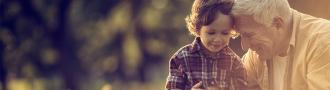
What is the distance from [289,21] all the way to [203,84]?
1.48 feet

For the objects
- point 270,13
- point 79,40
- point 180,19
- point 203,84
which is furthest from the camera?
point 79,40

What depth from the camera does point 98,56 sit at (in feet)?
19.3

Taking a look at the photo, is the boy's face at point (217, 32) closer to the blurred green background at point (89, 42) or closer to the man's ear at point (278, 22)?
the man's ear at point (278, 22)

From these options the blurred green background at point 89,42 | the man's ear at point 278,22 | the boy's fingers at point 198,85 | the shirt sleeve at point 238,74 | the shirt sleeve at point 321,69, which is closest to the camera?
the shirt sleeve at point 321,69

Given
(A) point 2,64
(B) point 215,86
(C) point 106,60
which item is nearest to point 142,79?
(C) point 106,60

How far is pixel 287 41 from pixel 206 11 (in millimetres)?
360

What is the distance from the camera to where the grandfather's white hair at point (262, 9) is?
9.46 feet

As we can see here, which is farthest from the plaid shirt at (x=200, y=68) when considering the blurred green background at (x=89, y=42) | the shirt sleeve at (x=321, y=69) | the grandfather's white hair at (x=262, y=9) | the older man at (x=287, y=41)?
the blurred green background at (x=89, y=42)

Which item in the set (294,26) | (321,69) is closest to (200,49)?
(294,26)

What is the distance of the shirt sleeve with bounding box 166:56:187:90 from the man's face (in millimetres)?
301

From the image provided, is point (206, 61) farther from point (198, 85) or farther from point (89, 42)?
point (89, 42)

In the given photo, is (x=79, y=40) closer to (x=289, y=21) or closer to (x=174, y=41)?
(x=174, y=41)

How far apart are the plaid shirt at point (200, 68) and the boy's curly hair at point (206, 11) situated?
9 centimetres

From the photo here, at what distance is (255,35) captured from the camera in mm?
2949
